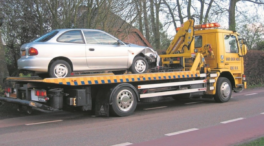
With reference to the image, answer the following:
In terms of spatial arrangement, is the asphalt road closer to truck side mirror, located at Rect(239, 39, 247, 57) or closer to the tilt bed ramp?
the tilt bed ramp

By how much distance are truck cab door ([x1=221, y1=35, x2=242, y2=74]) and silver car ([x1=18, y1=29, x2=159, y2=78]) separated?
11.7 feet

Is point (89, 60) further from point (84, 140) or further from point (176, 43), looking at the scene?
point (176, 43)

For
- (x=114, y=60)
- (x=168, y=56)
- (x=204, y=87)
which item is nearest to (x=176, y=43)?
(x=168, y=56)

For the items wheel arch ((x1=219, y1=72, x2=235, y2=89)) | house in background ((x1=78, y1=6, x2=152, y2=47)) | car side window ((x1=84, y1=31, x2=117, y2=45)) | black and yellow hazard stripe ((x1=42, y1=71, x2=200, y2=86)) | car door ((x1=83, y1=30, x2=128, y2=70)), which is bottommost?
wheel arch ((x1=219, y1=72, x2=235, y2=89))

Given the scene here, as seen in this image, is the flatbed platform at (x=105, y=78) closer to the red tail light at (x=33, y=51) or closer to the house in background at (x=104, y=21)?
the red tail light at (x=33, y=51)

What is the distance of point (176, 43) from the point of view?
428 inches

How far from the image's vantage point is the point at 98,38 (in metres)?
8.02

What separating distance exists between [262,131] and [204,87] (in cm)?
393

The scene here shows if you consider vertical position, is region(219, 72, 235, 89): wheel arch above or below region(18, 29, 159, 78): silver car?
below

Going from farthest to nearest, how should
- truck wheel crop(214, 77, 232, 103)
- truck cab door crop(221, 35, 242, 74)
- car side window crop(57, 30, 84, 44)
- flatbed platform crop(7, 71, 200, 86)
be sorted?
truck cab door crop(221, 35, 242, 74), truck wheel crop(214, 77, 232, 103), car side window crop(57, 30, 84, 44), flatbed platform crop(7, 71, 200, 86)

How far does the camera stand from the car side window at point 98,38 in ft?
25.7

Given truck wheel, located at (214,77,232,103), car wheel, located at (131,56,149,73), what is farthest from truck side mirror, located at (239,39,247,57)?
car wheel, located at (131,56,149,73)

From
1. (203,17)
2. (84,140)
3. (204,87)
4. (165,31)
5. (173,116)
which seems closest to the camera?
(84,140)

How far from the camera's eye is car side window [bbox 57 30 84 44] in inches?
293
